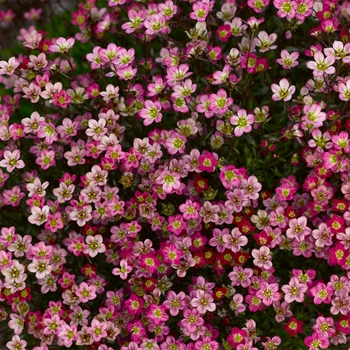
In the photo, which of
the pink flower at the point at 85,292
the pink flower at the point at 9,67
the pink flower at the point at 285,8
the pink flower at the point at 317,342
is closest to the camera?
the pink flower at the point at 317,342

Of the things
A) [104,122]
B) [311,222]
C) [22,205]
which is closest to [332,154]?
[311,222]

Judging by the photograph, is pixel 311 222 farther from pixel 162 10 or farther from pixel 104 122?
pixel 162 10

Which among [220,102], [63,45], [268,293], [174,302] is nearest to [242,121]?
[220,102]

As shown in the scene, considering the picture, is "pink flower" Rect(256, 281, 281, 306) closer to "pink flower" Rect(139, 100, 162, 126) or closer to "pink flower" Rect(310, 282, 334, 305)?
"pink flower" Rect(310, 282, 334, 305)

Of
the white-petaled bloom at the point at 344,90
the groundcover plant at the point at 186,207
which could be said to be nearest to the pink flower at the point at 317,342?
the groundcover plant at the point at 186,207

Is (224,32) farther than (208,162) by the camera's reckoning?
Yes

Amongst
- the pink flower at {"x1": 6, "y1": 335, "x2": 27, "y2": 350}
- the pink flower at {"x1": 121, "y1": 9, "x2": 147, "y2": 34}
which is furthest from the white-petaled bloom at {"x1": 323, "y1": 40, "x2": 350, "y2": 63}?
the pink flower at {"x1": 6, "y1": 335, "x2": 27, "y2": 350}

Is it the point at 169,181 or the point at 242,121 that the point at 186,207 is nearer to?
the point at 169,181

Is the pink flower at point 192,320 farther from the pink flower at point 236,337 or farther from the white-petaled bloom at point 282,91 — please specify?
the white-petaled bloom at point 282,91
